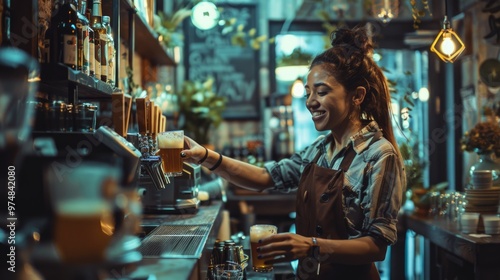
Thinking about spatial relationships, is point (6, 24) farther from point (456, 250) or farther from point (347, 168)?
point (456, 250)

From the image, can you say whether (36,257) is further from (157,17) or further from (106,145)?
(157,17)

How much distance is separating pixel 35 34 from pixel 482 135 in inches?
112

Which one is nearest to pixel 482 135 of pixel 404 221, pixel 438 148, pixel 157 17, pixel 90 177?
pixel 404 221

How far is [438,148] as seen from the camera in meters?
5.59

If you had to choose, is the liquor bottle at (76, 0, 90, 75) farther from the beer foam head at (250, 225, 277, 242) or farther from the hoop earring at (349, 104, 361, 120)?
the hoop earring at (349, 104, 361, 120)

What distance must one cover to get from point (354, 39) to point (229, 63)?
454 centimetres

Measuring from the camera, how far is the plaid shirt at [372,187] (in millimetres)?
2172

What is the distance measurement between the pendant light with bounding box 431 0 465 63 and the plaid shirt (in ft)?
2.94

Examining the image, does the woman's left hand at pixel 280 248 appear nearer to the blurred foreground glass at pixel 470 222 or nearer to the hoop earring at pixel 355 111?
the hoop earring at pixel 355 111

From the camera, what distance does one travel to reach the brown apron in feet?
7.53

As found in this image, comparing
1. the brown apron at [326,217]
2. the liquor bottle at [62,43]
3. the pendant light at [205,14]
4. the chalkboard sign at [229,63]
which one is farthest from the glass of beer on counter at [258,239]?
the chalkboard sign at [229,63]

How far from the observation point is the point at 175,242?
206 centimetres

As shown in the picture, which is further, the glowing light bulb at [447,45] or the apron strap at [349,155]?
the glowing light bulb at [447,45]

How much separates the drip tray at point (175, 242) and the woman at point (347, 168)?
1.16ft
